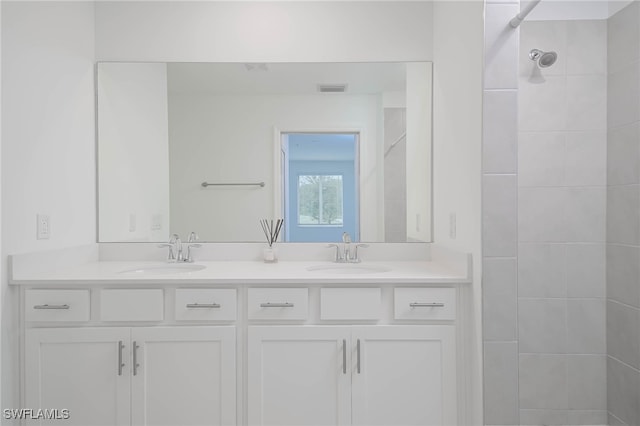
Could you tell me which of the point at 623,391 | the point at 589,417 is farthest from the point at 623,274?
the point at 589,417

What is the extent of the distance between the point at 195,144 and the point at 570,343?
220 centimetres

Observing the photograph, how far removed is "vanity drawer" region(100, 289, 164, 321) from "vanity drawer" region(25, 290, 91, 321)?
0.08 meters

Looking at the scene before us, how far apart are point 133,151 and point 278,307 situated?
4.14 ft

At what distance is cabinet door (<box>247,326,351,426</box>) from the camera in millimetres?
1678

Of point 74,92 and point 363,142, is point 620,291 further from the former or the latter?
point 74,92

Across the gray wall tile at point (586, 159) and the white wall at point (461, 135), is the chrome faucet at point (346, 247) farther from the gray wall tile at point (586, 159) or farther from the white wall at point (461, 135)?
the gray wall tile at point (586, 159)

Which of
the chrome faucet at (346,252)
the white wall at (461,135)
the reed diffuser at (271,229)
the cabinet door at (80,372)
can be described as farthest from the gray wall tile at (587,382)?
the cabinet door at (80,372)

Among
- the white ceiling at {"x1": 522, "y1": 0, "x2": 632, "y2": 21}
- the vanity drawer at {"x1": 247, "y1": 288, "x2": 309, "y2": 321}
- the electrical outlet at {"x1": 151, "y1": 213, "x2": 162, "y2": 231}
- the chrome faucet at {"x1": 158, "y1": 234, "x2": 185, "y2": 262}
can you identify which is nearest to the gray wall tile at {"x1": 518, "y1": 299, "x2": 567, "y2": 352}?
the vanity drawer at {"x1": 247, "y1": 288, "x2": 309, "y2": 321}

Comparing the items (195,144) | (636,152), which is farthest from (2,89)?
(636,152)

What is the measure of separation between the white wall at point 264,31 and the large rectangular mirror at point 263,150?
0.07 m

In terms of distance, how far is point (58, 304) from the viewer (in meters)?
1.67

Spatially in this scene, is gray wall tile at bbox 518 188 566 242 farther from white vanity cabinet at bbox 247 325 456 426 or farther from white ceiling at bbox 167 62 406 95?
white ceiling at bbox 167 62 406 95

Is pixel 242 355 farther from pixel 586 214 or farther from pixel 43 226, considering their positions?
pixel 586 214

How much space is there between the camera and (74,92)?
2.04 m
